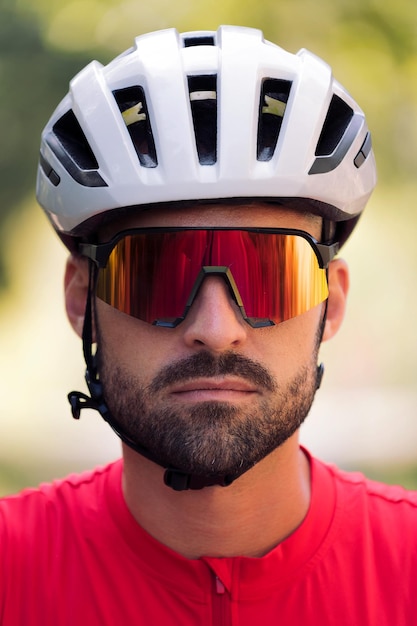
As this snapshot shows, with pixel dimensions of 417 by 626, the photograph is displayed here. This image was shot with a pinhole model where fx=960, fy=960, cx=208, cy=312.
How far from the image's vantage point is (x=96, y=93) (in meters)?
3.29

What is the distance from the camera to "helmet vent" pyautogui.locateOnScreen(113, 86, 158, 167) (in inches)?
128

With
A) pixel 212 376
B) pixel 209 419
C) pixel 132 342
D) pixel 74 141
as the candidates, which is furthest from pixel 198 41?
pixel 209 419

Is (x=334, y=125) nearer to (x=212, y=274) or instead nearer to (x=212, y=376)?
(x=212, y=274)

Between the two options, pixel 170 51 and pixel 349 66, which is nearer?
pixel 170 51

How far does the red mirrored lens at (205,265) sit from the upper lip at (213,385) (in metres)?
0.21

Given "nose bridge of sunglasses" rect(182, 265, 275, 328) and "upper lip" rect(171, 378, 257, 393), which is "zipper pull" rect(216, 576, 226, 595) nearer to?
"upper lip" rect(171, 378, 257, 393)

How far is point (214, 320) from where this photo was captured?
3.00 m

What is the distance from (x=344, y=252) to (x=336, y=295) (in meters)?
7.06

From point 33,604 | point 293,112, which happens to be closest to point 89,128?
point 293,112

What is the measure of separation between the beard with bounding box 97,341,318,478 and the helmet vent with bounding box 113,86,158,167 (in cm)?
76

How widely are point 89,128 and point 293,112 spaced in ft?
2.25

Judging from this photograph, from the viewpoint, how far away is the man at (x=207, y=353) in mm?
3021

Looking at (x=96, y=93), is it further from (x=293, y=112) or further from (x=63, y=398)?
(x=63, y=398)

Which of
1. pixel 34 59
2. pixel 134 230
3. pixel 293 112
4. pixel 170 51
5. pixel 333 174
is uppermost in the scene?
pixel 34 59
